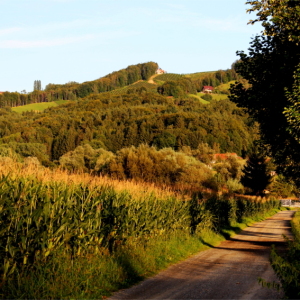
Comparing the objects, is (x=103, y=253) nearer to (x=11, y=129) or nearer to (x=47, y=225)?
(x=47, y=225)

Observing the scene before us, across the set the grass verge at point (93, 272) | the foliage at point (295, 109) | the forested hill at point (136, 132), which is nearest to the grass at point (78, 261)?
the grass verge at point (93, 272)

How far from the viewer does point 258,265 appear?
45.6 ft

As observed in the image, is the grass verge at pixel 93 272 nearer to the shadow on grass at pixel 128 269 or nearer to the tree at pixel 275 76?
the shadow on grass at pixel 128 269

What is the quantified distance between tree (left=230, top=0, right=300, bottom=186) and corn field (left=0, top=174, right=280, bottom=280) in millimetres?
6806

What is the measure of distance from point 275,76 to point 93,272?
13221 millimetres

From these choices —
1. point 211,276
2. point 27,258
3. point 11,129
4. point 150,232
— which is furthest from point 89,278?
point 11,129

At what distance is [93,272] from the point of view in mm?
9797

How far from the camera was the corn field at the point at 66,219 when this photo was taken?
27.3 ft

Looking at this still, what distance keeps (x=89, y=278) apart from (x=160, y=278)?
106 inches

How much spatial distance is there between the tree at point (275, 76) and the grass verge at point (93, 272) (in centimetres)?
759

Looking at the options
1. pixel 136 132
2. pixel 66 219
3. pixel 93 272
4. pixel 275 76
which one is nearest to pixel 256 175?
pixel 275 76

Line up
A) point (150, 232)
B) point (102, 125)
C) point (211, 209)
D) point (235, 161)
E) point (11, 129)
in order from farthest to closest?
point (102, 125) → point (11, 129) → point (235, 161) → point (211, 209) → point (150, 232)

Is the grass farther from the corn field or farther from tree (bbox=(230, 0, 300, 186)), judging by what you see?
tree (bbox=(230, 0, 300, 186))

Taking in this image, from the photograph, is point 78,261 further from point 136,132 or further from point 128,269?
point 136,132
